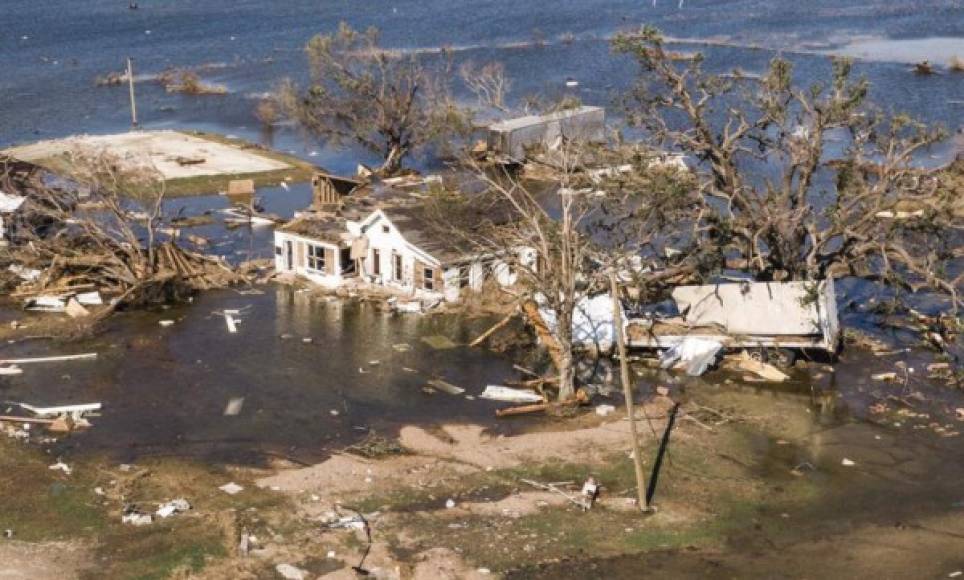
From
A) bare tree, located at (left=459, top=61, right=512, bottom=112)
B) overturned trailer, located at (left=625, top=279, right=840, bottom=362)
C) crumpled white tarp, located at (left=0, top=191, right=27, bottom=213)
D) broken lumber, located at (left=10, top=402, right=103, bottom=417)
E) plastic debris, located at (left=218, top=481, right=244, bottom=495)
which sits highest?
bare tree, located at (left=459, top=61, right=512, bottom=112)

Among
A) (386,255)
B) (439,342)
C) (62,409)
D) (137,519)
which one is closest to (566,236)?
(439,342)

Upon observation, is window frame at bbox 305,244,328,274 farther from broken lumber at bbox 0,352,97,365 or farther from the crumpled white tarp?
the crumpled white tarp

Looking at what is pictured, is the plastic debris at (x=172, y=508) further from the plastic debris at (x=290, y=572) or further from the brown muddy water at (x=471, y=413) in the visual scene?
the plastic debris at (x=290, y=572)

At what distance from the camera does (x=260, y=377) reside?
31.2 m

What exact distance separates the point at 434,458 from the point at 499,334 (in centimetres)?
839

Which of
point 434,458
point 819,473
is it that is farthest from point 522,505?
point 819,473

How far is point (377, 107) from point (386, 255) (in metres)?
16.8

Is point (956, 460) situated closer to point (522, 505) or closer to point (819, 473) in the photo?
point (819, 473)

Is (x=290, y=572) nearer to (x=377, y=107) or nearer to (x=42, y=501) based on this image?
(x=42, y=501)

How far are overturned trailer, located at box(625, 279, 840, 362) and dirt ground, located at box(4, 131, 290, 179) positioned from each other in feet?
87.6

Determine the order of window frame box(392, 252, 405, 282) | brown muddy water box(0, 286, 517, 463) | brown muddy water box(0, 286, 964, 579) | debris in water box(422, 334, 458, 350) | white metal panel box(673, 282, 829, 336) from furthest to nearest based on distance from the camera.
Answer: window frame box(392, 252, 405, 282)
debris in water box(422, 334, 458, 350)
white metal panel box(673, 282, 829, 336)
brown muddy water box(0, 286, 517, 463)
brown muddy water box(0, 286, 964, 579)

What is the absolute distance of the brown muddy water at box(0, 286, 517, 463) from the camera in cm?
2756

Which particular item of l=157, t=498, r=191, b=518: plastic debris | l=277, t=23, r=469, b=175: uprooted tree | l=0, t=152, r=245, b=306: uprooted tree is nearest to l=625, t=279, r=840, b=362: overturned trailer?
l=157, t=498, r=191, b=518: plastic debris

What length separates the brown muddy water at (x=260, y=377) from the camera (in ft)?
90.4
